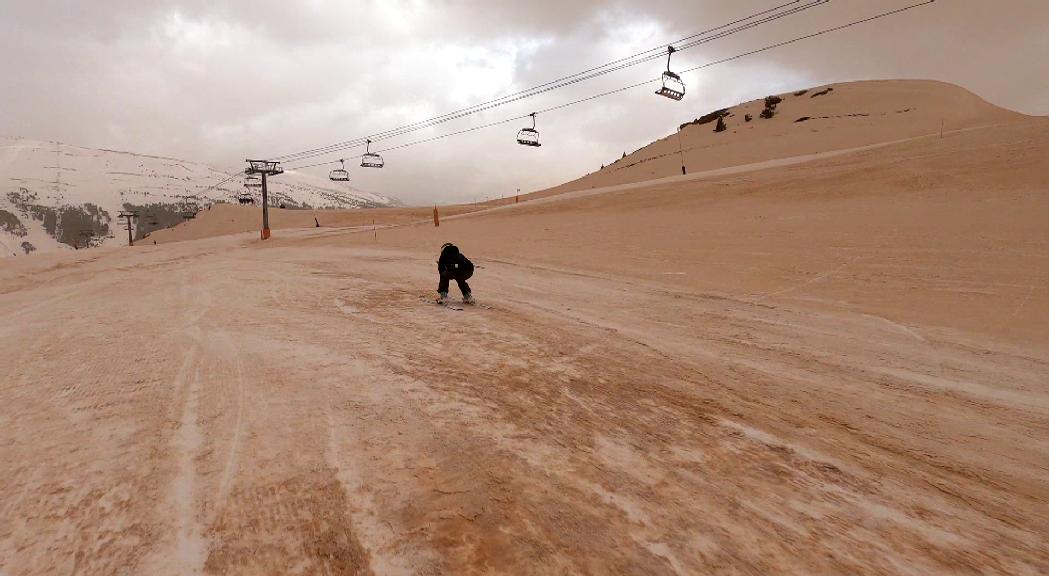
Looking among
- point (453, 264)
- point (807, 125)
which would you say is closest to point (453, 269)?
point (453, 264)

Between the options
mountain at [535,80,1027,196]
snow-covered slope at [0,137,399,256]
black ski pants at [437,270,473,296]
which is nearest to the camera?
black ski pants at [437,270,473,296]

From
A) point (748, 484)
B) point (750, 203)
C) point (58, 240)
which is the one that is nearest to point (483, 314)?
point (748, 484)

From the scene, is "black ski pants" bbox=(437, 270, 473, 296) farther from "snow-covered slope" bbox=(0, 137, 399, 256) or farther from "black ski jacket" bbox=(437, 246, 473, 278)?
"snow-covered slope" bbox=(0, 137, 399, 256)

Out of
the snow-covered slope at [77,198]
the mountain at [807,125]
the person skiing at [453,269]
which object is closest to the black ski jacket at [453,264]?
the person skiing at [453,269]

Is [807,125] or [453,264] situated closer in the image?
[453,264]

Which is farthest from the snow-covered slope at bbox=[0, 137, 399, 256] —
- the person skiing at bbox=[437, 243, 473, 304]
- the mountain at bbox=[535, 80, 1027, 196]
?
the person skiing at bbox=[437, 243, 473, 304]

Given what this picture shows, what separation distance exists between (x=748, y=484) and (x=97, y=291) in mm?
13247

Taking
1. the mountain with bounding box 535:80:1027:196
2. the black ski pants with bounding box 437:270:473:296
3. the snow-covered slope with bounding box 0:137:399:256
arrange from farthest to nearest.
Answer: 1. the snow-covered slope with bounding box 0:137:399:256
2. the mountain with bounding box 535:80:1027:196
3. the black ski pants with bounding box 437:270:473:296

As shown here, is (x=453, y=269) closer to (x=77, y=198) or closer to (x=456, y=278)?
(x=456, y=278)

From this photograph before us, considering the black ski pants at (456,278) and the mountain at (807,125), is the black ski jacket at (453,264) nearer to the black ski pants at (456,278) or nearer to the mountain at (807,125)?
the black ski pants at (456,278)

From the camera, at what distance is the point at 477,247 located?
17.2 meters

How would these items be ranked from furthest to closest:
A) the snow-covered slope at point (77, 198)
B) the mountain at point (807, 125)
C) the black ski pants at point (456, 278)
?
the snow-covered slope at point (77, 198) → the mountain at point (807, 125) → the black ski pants at point (456, 278)

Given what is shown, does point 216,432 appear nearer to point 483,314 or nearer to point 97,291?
point 483,314

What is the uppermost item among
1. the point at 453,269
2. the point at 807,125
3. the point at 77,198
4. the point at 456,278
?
the point at 807,125
